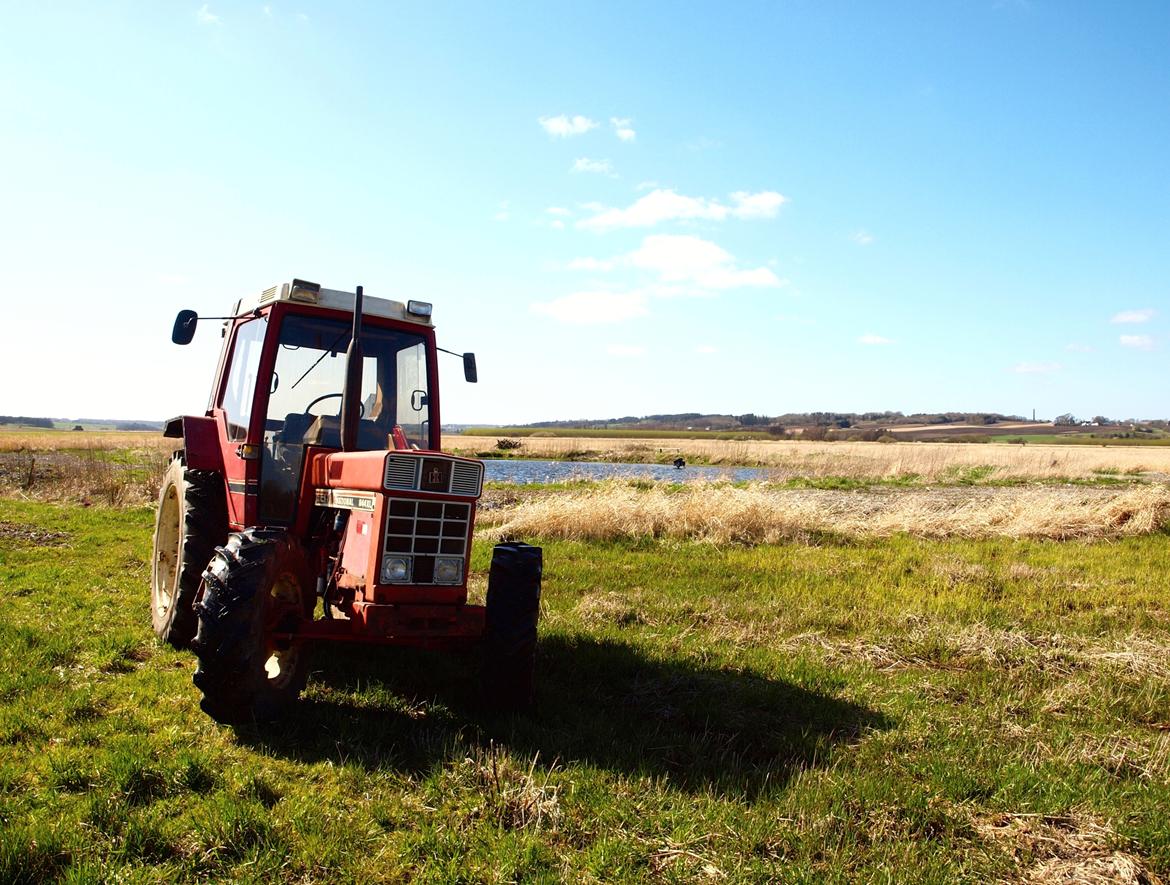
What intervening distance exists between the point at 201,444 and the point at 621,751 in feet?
12.4

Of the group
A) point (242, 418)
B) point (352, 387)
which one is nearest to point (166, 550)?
point (242, 418)

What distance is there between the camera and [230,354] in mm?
6410

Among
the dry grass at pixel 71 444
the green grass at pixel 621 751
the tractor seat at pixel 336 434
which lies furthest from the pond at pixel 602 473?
the tractor seat at pixel 336 434

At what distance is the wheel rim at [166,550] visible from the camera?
6.80 m

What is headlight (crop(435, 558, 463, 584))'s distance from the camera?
16.1 feet

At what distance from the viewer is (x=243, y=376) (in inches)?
239

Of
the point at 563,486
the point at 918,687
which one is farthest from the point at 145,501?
the point at 918,687

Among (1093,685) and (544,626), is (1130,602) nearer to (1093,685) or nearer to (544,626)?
(1093,685)

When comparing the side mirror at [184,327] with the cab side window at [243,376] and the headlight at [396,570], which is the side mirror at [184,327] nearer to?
the cab side window at [243,376]

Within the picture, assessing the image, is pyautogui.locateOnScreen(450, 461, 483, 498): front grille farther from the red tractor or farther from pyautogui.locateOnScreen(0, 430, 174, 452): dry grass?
pyautogui.locateOnScreen(0, 430, 174, 452): dry grass

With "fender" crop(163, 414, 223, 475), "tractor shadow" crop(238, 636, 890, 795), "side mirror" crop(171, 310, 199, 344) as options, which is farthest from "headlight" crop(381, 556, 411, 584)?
"side mirror" crop(171, 310, 199, 344)

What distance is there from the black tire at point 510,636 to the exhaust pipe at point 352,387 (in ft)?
4.08

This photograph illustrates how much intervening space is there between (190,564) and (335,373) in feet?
5.31

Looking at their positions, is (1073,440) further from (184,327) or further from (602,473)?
(184,327)
